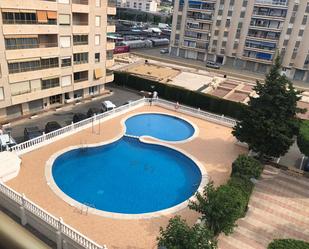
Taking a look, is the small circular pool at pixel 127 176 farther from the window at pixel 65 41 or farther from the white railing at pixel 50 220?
the window at pixel 65 41

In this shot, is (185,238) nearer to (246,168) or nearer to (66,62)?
(246,168)

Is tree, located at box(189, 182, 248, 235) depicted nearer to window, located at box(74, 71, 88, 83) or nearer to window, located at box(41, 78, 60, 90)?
window, located at box(41, 78, 60, 90)

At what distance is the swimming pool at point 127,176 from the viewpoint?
26094 millimetres

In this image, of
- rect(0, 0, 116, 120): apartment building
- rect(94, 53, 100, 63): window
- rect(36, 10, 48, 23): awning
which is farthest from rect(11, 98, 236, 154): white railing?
rect(36, 10, 48, 23): awning

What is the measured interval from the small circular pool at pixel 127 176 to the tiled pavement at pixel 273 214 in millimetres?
5796

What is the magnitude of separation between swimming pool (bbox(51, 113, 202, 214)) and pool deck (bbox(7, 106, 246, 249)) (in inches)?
56.1

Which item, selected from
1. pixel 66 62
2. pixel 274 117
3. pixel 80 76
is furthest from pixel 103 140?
pixel 274 117

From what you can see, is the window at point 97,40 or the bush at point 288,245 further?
the window at point 97,40

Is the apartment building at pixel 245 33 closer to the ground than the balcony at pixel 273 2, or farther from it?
closer to the ground

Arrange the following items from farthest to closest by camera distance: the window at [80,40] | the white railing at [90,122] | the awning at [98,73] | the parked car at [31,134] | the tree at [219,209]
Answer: the awning at [98,73]
the window at [80,40]
the parked car at [31,134]
the white railing at [90,122]
the tree at [219,209]

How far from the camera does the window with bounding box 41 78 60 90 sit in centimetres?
4202

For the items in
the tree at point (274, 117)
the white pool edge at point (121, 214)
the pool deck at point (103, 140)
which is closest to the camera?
the pool deck at point (103, 140)

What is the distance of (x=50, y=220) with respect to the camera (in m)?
20.9

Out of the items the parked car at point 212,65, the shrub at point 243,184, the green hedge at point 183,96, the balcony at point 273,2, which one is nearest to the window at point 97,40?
the green hedge at point 183,96
